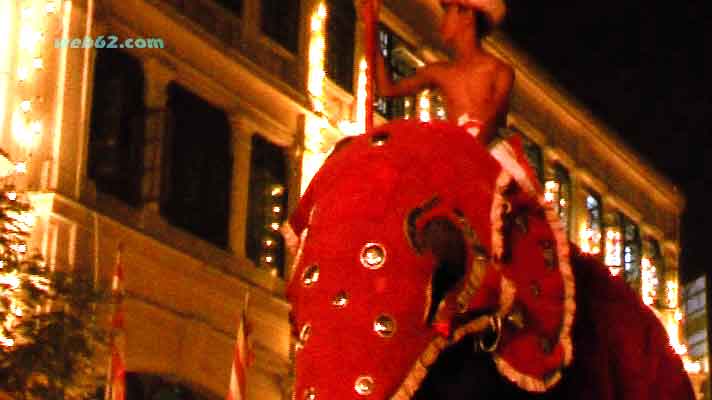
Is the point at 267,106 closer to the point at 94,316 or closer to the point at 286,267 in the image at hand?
the point at 286,267

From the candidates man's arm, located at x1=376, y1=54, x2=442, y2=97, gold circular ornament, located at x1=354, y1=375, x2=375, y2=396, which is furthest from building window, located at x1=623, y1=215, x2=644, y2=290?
gold circular ornament, located at x1=354, y1=375, x2=375, y2=396

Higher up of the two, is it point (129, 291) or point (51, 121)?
point (51, 121)

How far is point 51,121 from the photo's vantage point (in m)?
18.3

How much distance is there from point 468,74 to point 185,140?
554 inches

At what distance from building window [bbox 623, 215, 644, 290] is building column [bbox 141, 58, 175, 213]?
1402cm

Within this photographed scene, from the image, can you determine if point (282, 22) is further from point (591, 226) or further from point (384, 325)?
point (384, 325)

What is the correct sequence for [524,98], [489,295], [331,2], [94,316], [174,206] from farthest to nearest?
[524,98], [331,2], [174,206], [94,316], [489,295]

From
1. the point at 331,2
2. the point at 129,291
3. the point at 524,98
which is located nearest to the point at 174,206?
the point at 129,291

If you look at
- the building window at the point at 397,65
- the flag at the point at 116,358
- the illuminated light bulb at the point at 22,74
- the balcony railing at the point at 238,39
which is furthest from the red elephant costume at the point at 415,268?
the building window at the point at 397,65

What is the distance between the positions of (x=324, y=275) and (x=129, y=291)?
1342cm

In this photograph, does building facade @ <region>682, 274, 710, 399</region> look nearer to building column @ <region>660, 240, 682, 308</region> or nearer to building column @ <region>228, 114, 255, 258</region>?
building column @ <region>660, 240, 682, 308</region>

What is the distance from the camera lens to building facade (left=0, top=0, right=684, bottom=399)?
1836cm

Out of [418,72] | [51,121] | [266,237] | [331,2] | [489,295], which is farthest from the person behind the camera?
[331,2]

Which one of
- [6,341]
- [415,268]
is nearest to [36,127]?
[6,341]
